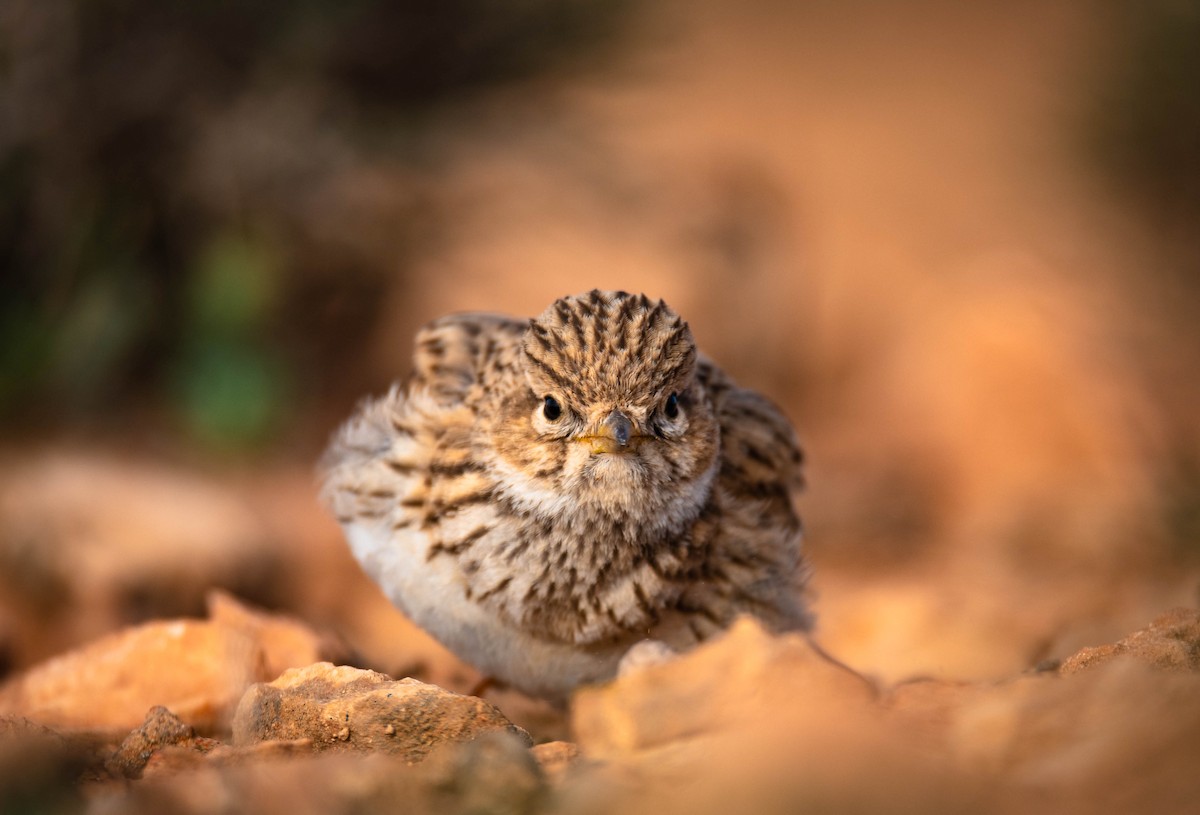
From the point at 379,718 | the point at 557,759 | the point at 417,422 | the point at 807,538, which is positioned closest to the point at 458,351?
the point at 417,422

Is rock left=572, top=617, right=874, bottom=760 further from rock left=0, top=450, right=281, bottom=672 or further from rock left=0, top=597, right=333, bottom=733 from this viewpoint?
rock left=0, top=450, right=281, bottom=672

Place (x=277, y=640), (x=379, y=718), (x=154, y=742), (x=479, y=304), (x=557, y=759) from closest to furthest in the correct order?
(x=557, y=759)
(x=379, y=718)
(x=154, y=742)
(x=277, y=640)
(x=479, y=304)

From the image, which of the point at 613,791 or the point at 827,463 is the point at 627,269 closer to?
the point at 827,463

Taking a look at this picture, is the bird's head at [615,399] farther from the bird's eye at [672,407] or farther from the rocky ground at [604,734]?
the rocky ground at [604,734]

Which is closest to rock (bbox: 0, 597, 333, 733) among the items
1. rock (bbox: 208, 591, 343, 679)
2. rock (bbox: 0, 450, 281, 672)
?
rock (bbox: 208, 591, 343, 679)

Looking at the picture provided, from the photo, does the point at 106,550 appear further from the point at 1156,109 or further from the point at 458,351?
the point at 1156,109

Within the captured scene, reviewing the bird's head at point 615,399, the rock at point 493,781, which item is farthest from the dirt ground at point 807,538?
the bird's head at point 615,399

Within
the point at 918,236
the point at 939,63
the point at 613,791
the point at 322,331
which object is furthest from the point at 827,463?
the point at 939,63
